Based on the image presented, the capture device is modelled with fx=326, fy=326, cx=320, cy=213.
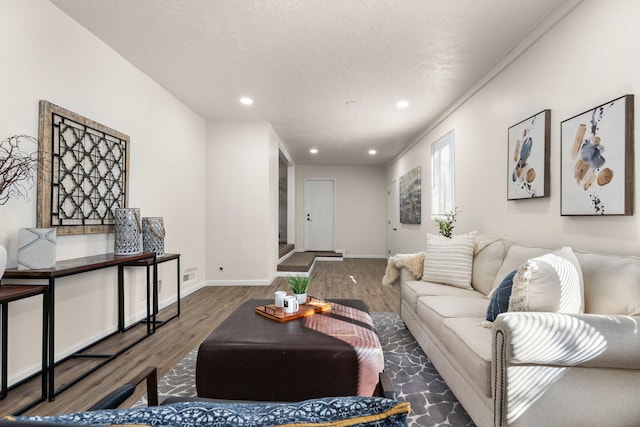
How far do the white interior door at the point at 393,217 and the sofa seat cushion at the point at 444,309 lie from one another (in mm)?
5239

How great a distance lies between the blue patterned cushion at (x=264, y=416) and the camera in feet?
1.53

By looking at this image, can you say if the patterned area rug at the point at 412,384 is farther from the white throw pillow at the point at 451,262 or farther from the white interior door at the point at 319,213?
the white interior door at the point at 319,213

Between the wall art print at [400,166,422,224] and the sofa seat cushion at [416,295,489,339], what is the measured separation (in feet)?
11.4

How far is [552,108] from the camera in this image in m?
2.41

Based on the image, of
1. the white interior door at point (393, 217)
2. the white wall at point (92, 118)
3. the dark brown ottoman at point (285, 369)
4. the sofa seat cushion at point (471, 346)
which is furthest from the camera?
the white interior door at point (393, 217)

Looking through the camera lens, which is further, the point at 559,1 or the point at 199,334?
the point at 199,334

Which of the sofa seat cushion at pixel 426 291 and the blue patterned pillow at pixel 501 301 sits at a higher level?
the blue patterned pillow at pixel 501 301

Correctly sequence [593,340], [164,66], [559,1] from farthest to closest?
[164,66] < [559,1] < [593,340]

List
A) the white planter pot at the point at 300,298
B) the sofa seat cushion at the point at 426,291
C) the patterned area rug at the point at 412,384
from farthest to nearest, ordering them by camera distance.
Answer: the sofa seat cushion at the point at 426,291
the white planter pot at the point at 300,298
the patterned area rug at the point at 412,384

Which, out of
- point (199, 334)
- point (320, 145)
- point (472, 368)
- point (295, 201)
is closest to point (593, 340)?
point (472, 368)

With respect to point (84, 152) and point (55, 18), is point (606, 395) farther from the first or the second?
point (55, 18)

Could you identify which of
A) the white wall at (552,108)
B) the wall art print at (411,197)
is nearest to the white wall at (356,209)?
the wall art print at (411,197)

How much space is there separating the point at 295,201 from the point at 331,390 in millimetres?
7472

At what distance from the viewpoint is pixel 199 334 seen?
3.03m
